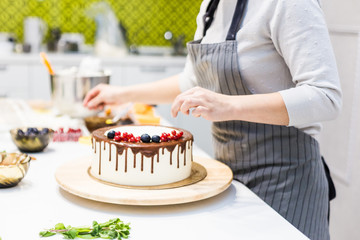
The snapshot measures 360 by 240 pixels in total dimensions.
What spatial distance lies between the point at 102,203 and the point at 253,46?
0.54 meters

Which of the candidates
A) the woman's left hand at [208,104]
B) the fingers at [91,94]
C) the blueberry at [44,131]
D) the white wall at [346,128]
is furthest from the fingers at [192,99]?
the white wall at [346,128]

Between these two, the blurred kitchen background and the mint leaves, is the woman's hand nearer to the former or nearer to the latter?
the mint leaves

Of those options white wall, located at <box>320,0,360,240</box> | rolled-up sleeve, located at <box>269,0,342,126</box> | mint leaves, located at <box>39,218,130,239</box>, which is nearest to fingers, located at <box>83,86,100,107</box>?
rolled-up sleeve, located at <box>269,0,342,126</box>

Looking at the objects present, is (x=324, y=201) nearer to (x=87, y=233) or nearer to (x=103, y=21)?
(x=87, y=233)

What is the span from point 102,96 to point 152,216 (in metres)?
0.84

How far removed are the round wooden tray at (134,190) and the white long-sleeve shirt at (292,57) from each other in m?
0.24

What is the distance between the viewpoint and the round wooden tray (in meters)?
0.95

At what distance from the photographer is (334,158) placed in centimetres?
241

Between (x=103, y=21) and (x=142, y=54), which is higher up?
(x=103, y=21)

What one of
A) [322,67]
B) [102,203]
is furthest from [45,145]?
[322,67]

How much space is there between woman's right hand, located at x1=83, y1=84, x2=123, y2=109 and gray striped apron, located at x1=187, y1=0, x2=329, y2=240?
20.1 inches

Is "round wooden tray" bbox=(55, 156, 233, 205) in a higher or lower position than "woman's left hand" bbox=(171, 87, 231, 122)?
lower

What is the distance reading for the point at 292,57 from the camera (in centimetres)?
112

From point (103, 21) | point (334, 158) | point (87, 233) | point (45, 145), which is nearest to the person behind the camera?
point (87, 233)
